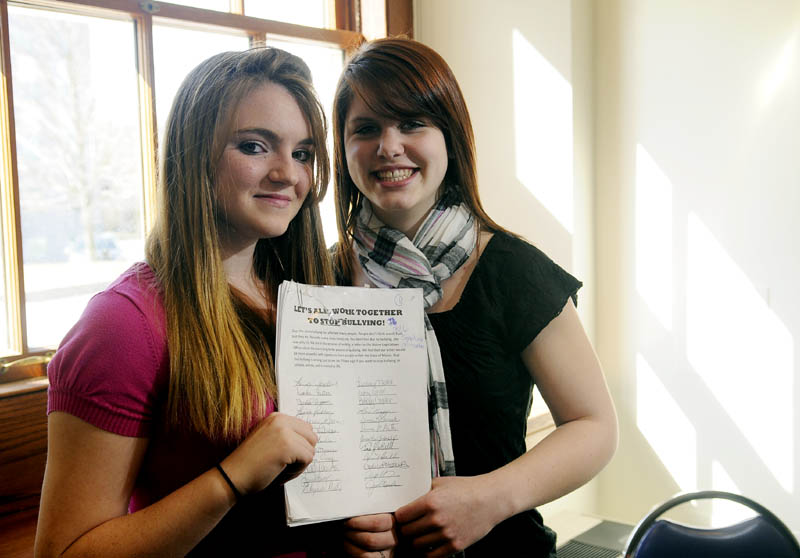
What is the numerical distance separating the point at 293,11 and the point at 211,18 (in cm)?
40

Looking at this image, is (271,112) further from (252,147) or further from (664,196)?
(664,196)

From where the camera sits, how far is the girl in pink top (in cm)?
→ 94

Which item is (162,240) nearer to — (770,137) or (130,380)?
(130,380)

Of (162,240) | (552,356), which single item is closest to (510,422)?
(552,356)

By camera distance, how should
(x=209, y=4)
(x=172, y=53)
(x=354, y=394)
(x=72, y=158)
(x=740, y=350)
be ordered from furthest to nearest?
1. (x=740, y=350)
2. (x=209, y=4)
3. (x=172, y=53)
4. (x=72, y=158)
5. (x=354, y=394)

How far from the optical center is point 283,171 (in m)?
1.11

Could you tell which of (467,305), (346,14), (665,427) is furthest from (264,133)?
(665,427)

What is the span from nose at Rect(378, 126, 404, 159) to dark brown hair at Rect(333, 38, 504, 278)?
3 cm

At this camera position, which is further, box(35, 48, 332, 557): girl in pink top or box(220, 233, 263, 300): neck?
box(220, 233, 263, 300): neck

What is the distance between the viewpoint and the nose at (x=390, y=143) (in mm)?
1232

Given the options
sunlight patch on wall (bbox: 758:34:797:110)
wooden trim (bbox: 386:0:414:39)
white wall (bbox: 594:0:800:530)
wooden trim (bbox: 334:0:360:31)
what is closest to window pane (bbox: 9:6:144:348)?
wooden trim (bbox: 334:0:360:31)

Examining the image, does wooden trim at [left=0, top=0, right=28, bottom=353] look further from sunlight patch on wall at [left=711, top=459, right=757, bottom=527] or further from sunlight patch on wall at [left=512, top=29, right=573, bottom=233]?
sunlight patch on wall at [left=711, top=459, right=757, bottom=527]

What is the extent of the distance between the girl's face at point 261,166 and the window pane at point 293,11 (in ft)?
4.79

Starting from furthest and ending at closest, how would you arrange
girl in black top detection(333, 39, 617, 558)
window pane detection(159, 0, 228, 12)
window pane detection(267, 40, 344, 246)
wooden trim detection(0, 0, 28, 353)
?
1. window pane detection(267, 40, 344, 246)
2. window pane detection(159, 0, 228, 12)
3. wooden trim detection(0, 0, 28, 353)
4. girl in black top detection(333, 39, 617, 558)
